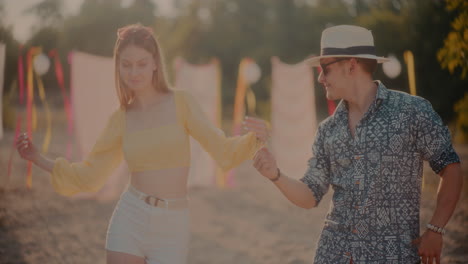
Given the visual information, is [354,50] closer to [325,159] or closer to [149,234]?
[325,159]

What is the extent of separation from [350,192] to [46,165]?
1.76 m

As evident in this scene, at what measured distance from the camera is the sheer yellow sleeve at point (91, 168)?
2873 millimetres

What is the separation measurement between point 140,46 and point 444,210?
1792mm

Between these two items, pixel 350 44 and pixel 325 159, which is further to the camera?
pixel 325 159

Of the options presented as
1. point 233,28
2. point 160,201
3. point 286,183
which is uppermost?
point 233,28

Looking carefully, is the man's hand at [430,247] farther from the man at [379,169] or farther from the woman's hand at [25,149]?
the woman's hand at [25,149]

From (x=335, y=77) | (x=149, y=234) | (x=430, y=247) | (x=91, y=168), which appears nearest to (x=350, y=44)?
(x=335, y=77)

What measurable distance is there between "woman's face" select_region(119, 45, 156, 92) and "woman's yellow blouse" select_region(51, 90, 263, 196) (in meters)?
0.21

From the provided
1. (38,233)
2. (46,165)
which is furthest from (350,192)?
(38,233)

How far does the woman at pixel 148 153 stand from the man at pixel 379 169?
52 cm

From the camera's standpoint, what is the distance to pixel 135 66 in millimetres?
2756

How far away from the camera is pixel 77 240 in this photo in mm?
6188

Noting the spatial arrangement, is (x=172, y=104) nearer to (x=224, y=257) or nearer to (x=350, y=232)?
(x=350, y=232)

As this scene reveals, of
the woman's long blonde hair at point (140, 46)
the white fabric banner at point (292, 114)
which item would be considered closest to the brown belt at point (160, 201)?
the woman's long blonde hair at point (140, 46)
